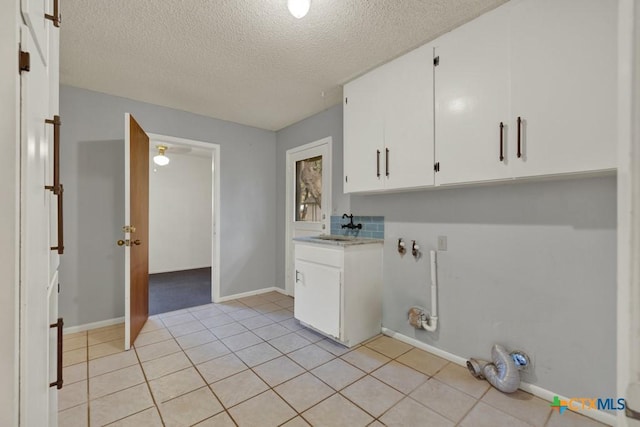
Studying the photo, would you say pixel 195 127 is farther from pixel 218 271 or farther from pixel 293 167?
pixel 218 271

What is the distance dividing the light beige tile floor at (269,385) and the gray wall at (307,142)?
1431 millimetres

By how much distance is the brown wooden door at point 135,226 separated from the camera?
2.34 m

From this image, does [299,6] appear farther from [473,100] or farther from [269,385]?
[269,385]

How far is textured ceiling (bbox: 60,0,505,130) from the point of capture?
170cm

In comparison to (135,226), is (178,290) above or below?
below

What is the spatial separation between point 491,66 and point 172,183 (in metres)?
5.51

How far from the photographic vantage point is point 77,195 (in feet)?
8.93

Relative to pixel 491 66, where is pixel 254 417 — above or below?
below

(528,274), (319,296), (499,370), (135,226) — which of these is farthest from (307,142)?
(499,370)

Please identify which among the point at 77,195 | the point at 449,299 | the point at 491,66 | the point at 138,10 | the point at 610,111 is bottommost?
the point at 449,299

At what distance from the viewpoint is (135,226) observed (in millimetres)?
2555

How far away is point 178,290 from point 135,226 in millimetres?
1946

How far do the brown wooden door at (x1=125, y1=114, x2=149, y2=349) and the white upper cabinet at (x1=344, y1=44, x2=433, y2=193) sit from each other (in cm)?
190

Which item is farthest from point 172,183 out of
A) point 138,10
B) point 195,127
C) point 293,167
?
point 138,10
